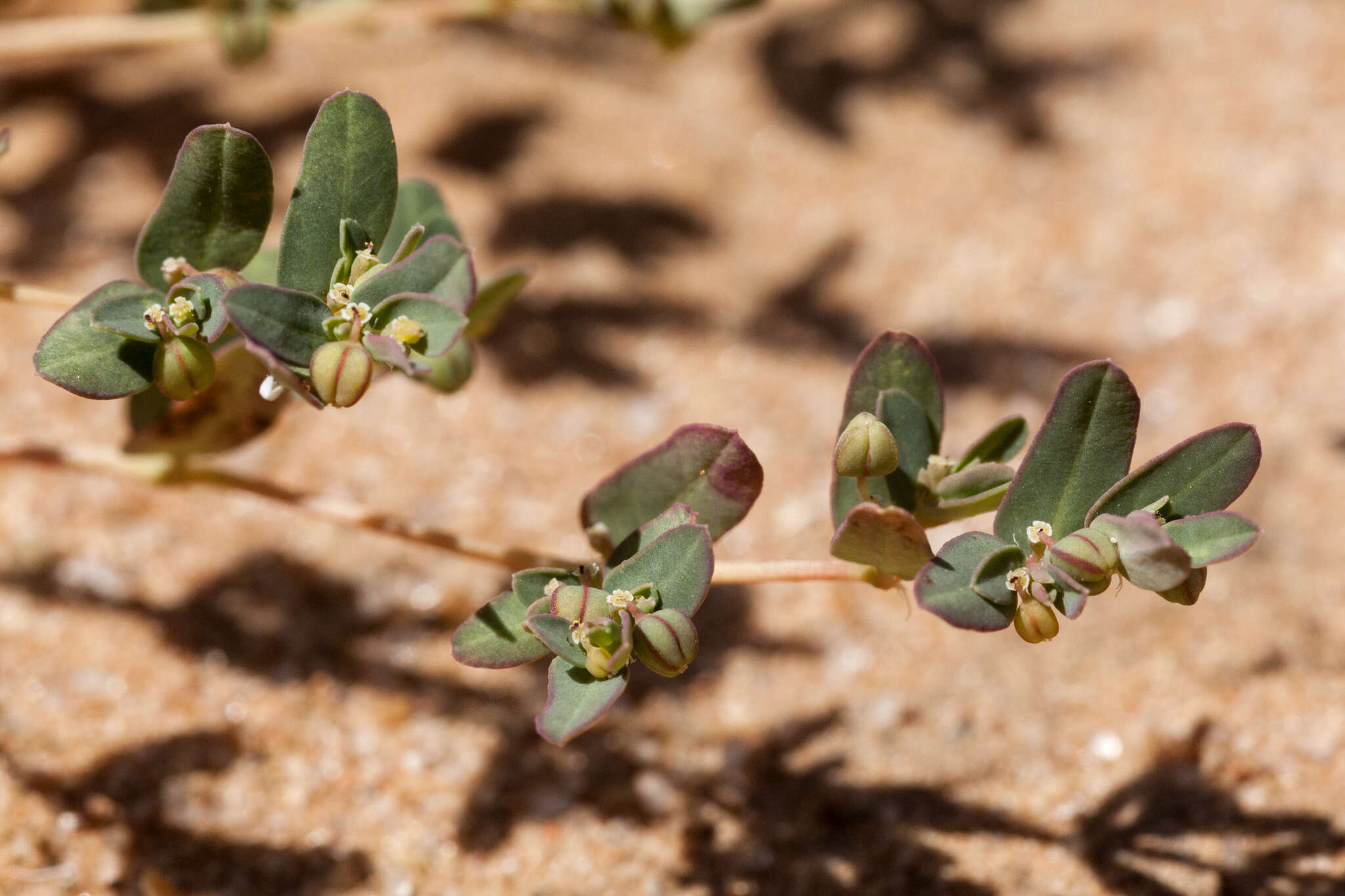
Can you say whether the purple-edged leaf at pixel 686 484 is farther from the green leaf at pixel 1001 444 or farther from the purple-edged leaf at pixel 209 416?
the purple-edged leaf at pixel 209 416

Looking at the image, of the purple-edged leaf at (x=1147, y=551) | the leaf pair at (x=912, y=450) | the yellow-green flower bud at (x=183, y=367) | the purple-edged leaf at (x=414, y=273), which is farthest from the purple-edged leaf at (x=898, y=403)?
the yellow-green flower bud at (x=183, y=367)

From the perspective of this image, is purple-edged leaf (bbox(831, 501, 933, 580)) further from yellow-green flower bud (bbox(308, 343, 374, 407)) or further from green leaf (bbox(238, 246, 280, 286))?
green leaf (bbox(238, 246, 280, 286))

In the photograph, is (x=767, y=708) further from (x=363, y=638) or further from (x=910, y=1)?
(x=910, y=1)

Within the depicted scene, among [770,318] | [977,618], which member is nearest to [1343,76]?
[770,318]

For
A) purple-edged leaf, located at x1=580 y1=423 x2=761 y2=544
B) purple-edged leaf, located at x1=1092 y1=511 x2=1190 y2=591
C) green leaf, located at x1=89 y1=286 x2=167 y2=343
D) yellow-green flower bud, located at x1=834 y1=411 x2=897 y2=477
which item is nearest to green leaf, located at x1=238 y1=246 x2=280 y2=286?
green leaf, located at x1=89 y1=286 x2=167 y2=343

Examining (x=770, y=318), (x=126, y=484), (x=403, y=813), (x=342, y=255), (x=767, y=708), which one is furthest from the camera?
(x=770, y=318)

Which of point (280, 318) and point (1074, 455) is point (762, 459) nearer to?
point (1074, 455)

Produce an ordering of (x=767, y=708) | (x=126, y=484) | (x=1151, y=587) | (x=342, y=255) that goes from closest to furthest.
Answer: (x=1151, y=587), (x=342, y=255), (x=767, y=708), (x=126, y=484)
